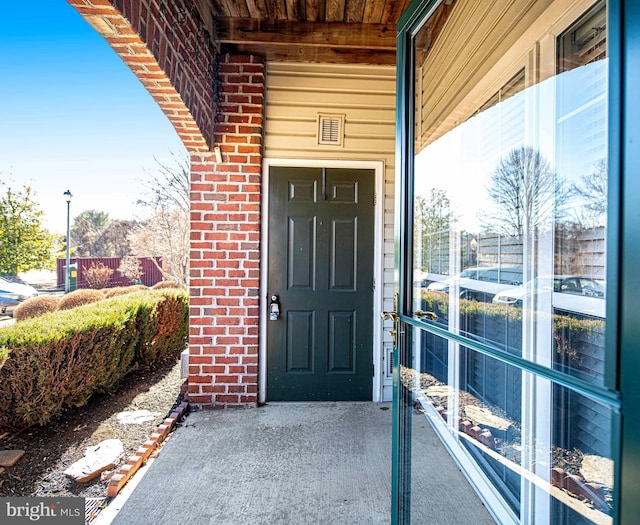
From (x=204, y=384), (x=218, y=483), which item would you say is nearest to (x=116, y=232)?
(x=204, y=384)

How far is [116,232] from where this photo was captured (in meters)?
15.1

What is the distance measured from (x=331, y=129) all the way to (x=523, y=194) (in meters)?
2.06

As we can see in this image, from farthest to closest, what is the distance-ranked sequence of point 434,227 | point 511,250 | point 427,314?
1. point 434,227
2. point 427,314
3. point 511,250

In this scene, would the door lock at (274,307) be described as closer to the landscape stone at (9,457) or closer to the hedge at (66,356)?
the hedge at (66,356)

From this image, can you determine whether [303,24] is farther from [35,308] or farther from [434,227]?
[35,308]

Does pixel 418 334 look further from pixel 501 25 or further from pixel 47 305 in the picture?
pixel 47 305

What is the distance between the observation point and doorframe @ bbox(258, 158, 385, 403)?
293 centimetres

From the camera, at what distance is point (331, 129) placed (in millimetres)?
2973

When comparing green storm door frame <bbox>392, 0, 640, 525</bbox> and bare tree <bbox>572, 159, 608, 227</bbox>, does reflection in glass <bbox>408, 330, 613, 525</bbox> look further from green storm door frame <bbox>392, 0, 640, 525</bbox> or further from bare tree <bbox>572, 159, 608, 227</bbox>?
bare tree <bbox>572, 159, 608, 227</bbox>

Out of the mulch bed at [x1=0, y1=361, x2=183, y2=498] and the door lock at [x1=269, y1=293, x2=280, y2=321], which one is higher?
the door lock at [x1=269, y1=293, x2=280, y2=321]

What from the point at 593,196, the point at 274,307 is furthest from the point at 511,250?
the point at 274,307

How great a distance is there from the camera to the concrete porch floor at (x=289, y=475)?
1.58 m

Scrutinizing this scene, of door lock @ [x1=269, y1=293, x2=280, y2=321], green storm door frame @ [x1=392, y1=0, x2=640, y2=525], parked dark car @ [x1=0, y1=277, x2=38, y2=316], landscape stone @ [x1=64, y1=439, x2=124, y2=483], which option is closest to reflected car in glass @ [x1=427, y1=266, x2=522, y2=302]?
green storm door frame @ [x1=392, y1=0, x2=640, y2=525]

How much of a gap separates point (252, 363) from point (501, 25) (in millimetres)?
2651
